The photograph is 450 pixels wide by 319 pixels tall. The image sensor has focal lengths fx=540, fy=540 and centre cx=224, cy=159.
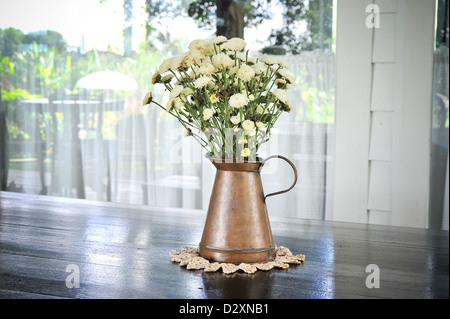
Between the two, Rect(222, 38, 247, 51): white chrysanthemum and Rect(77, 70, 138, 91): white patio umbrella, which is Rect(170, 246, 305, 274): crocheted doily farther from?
Rect(77, 70, 138, 91): white patio umbrella

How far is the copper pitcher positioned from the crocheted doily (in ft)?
0.06

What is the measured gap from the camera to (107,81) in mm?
3168

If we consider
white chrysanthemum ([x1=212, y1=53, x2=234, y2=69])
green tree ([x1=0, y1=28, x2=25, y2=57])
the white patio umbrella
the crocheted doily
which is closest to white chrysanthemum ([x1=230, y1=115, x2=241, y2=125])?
white chrysanthemum ([x1=212, y1=53, x2=234, y2=69])

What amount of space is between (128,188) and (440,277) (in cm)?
238

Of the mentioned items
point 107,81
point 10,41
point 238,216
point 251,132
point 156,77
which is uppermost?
point 10,41

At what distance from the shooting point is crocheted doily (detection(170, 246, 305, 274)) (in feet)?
3.53

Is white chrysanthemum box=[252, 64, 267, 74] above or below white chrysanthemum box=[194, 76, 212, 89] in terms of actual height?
above

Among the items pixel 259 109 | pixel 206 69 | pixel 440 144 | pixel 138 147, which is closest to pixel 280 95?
pixel 259 109

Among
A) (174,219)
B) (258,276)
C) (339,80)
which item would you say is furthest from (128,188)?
(258,276)

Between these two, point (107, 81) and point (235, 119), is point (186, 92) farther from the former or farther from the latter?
point (107, 81)

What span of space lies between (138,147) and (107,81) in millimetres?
427

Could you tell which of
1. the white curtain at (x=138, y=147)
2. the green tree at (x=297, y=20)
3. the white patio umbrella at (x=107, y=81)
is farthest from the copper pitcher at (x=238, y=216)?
the white patio umbrella at (x=107, y=81)

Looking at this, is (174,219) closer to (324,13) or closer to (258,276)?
(258,276)

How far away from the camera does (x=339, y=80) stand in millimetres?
2602
